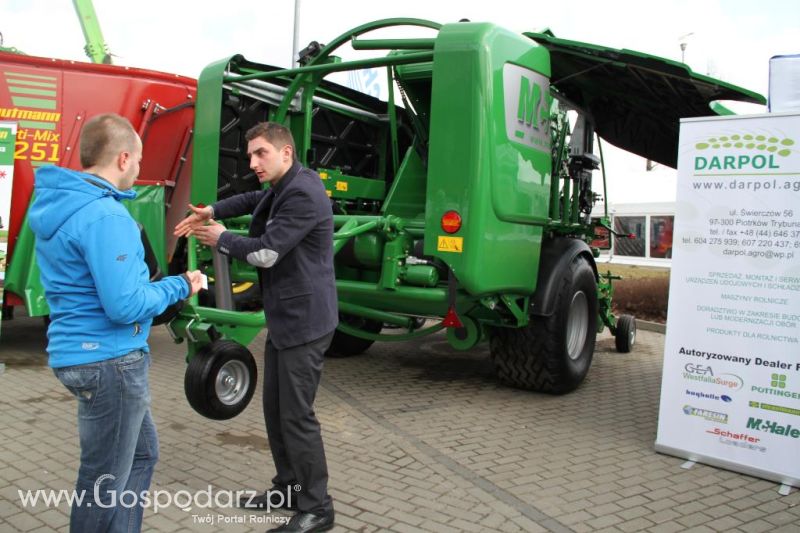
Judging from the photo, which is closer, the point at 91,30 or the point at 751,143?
the point at 751,143

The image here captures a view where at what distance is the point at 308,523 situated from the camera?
9.64 ft

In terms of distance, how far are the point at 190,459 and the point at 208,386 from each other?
2.96 ft

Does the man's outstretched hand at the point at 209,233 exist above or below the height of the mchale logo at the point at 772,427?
above

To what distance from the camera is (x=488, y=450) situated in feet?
13.9

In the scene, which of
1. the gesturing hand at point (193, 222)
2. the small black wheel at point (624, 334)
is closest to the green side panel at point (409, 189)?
the small black wheel at point (624, 334)

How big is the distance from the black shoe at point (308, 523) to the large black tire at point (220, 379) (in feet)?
2.11

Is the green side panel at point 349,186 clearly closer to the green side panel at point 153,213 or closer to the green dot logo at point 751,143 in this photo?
the green side panel at point 153,213

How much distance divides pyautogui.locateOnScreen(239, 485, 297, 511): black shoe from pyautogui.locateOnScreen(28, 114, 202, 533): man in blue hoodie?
3.19 ft

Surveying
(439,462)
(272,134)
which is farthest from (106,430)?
(439,462)

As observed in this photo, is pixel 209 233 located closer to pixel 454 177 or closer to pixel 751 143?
pixel 454 177

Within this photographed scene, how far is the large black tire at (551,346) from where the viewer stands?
17.3 ft

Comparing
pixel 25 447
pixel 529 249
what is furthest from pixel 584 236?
pixel 25 447

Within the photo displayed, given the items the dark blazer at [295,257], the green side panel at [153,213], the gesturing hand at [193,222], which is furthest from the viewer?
the green side panel at [153,213]

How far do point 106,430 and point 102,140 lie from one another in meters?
0.95
